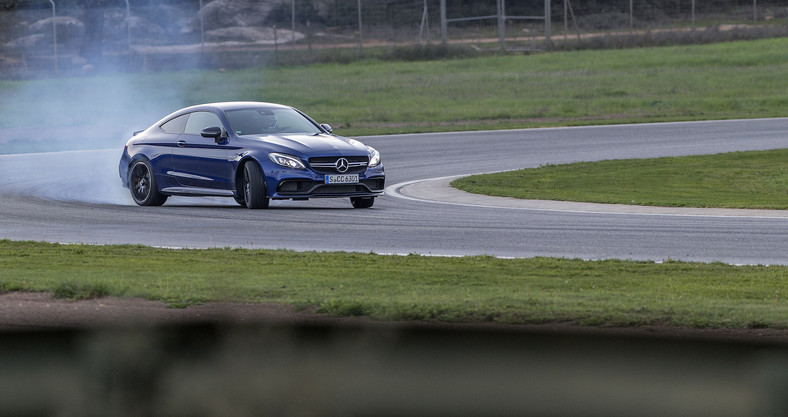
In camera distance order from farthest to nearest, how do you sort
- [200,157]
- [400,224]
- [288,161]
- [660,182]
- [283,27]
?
1. [283,27]
2. [660,182]
3. [200,157]
4. [288,161]
5. [400,224]

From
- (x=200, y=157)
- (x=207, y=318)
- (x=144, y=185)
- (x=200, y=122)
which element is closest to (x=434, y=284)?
(x=207, y=318)

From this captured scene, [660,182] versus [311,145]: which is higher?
[311,145]

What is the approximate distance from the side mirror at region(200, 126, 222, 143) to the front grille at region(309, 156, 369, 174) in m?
1.44

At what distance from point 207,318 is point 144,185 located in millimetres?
8387

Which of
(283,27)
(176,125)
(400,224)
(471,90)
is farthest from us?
(283,27)

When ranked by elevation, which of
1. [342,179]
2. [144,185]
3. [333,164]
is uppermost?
[333,164]

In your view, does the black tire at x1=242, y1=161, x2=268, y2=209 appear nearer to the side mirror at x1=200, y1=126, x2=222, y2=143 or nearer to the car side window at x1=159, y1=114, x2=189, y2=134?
the side mirror at x1=200, y1=126, x2=222, y2=143

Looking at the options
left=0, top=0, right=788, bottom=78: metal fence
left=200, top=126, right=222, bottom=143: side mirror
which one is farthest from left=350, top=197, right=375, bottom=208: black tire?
left=0, top=0, right=788, bottom=78: metal fence

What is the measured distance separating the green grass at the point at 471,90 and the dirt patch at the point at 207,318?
21.9 meters

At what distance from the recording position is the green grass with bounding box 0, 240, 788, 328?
28.2 feet

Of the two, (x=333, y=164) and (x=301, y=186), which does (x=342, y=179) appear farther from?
(x=301, y=186)

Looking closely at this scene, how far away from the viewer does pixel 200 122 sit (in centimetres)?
1641

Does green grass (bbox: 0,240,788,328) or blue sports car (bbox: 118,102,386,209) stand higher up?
blue sports car (bbox: 118,102,386,209)

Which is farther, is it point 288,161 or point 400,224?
point 288,161
